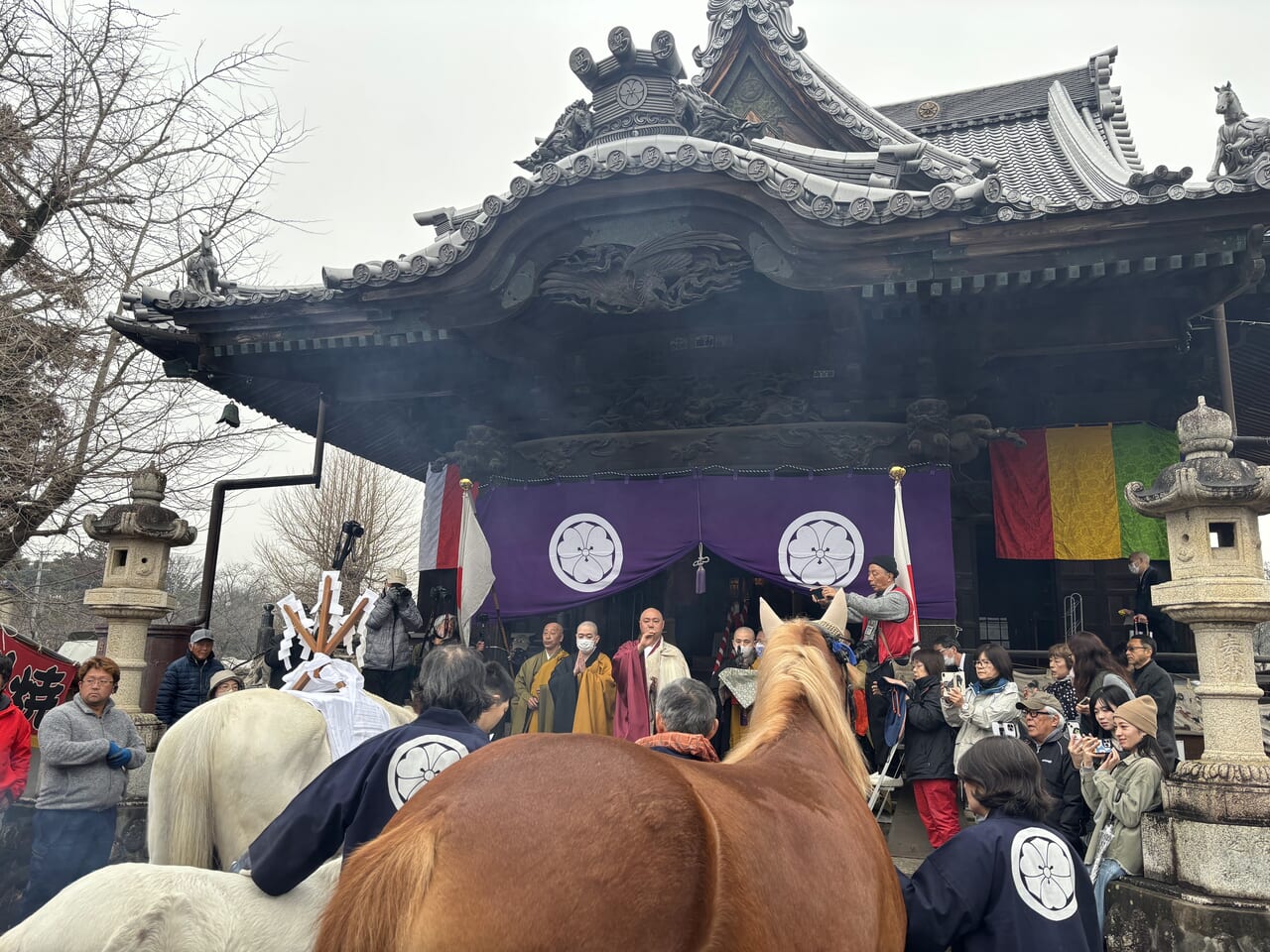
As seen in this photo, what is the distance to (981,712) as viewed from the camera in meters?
5.55

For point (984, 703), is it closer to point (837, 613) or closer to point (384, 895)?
point (837, 613)

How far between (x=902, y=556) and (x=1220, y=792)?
288cm

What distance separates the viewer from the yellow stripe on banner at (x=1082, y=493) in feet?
27.0

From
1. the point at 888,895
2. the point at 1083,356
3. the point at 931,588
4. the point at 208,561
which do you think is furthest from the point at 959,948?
the point at 208,561

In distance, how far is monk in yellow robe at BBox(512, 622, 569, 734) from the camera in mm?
7531

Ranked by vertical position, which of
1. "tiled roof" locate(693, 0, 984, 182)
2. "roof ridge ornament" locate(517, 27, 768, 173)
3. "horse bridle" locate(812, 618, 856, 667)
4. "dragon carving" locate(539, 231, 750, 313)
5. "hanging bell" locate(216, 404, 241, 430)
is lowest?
"horse bridle" locate(812, 618, 856, 667)

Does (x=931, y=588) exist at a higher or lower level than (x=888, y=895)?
higher

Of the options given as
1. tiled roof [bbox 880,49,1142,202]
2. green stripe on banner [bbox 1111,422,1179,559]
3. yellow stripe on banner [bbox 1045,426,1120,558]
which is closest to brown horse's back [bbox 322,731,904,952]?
yellow stripe on banner [bbox 1045,426,1120,558]

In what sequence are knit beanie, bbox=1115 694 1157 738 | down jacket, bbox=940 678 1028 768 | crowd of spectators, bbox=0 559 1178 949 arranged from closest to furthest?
1. crowd of spectators, bbox=0 559 1178 949
2. knit beanie, bbox=1115 694 1157 738
3. down jacket, bbox=940 678 1028 768

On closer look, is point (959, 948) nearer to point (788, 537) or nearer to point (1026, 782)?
point (1026, 782)

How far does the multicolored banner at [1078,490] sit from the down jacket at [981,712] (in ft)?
9.98

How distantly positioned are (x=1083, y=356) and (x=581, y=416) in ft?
16.6

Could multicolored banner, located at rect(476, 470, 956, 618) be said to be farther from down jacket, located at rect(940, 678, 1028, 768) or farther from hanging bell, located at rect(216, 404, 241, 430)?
hanging bell, located at rect(216, 404, 241, 430)

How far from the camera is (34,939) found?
251cm
